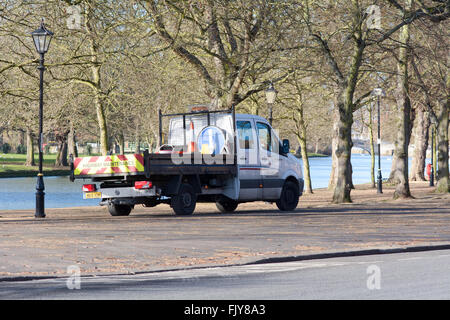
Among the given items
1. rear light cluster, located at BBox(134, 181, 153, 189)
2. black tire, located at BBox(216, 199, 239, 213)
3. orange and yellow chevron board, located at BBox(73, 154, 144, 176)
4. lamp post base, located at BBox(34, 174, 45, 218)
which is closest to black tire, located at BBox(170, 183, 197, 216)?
rear light cluster, located at BBox(134, 181, 153, 189)

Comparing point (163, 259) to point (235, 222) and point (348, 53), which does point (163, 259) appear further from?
point (348, 53)

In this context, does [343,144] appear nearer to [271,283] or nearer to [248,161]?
[248,161]

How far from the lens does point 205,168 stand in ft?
69.9

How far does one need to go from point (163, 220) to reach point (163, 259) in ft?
25.2

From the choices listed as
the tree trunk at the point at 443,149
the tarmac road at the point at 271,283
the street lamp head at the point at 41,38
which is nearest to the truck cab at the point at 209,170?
the street lamp head at the point at 41,38

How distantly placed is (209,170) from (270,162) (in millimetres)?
2578

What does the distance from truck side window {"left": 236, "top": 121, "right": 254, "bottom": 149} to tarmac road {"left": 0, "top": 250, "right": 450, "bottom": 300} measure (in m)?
10.9

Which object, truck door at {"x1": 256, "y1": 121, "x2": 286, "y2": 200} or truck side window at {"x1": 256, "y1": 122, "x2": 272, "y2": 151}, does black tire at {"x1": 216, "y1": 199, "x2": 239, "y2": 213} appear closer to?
truck door at {"x1": 256, "y1": 121, "x2": 286, "y2": 200}

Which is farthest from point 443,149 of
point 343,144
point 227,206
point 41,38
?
point 41,38

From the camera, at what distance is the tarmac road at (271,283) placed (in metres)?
8.63

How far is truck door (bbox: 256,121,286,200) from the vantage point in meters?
23.1
